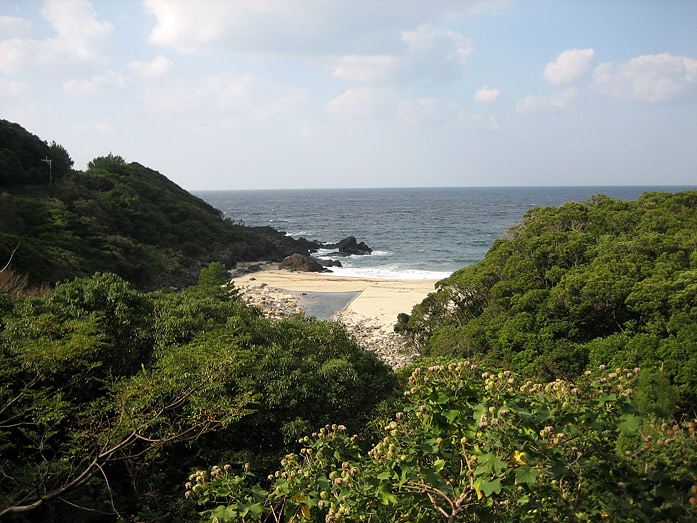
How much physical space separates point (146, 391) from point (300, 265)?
107 ft

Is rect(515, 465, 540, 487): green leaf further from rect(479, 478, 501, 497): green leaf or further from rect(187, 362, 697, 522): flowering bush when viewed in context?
rect(479, 478, 501, 497): green leaf

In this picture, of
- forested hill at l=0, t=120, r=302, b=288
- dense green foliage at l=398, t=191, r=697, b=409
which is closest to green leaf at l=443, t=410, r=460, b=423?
dense green foliage at l=398, t=191, r=697, b=409

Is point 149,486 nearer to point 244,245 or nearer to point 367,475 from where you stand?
point 367,475

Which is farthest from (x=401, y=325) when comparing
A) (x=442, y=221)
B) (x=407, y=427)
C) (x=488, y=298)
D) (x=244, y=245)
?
(x=442, y=221)

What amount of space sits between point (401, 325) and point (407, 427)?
642 inches

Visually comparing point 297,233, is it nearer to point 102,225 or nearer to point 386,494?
point 102,225

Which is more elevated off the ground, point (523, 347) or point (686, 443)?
point (686, 443)

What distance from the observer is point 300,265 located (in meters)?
39.2

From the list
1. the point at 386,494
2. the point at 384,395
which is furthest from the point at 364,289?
the point at 386,494

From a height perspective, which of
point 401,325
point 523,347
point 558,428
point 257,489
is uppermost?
point 558,428

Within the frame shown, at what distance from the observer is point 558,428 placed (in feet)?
11.2

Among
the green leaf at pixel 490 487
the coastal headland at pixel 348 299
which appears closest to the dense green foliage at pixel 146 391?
the green leaf at pixel 490 487

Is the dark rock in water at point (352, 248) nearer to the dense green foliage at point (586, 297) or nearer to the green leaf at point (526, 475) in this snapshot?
the dense green foliage at point (586, 297)

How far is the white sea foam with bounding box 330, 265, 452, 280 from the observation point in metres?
36.6
